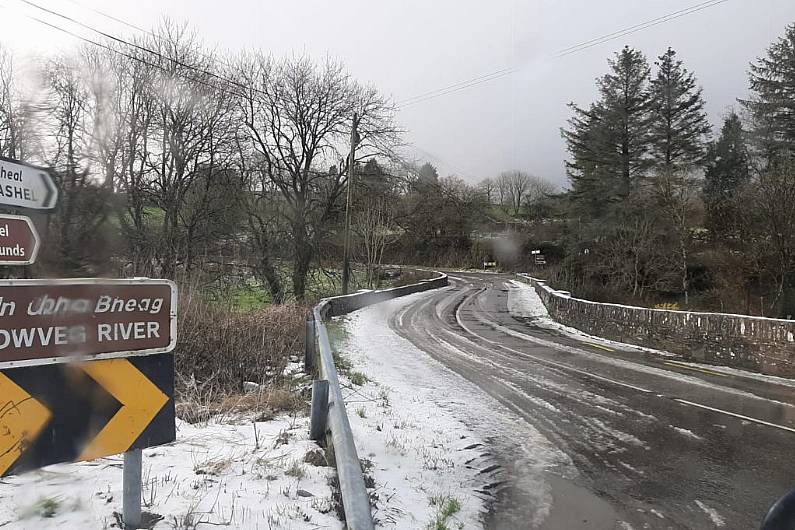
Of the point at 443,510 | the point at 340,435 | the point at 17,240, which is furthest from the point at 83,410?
the point at 443,510

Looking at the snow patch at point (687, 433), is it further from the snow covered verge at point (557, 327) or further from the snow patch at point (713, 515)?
the snow covered verge at point (557, 327)

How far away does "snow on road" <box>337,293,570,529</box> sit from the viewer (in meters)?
4.50

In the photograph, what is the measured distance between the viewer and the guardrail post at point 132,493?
285 centimetres

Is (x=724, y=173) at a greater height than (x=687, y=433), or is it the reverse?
(x=724, y=173)

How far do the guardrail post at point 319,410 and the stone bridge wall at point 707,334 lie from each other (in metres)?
10.0

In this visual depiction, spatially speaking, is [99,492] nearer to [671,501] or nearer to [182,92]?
[671,501]

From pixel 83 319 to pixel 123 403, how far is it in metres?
0.46

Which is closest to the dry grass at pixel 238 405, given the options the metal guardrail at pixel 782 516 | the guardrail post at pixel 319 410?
the guardrail post at pixel 319 410

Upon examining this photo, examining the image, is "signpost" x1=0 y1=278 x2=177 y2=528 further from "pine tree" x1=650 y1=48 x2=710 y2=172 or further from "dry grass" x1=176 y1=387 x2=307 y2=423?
"pine tree" x1=650 y1=48 x2=710 y2=172

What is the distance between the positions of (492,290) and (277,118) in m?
19.5

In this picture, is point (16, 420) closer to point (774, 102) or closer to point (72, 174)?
point (72, 174)

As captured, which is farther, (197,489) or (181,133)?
(181,133)

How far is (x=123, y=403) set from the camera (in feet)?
8.54

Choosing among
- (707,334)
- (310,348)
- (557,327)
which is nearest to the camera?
(310,348)
